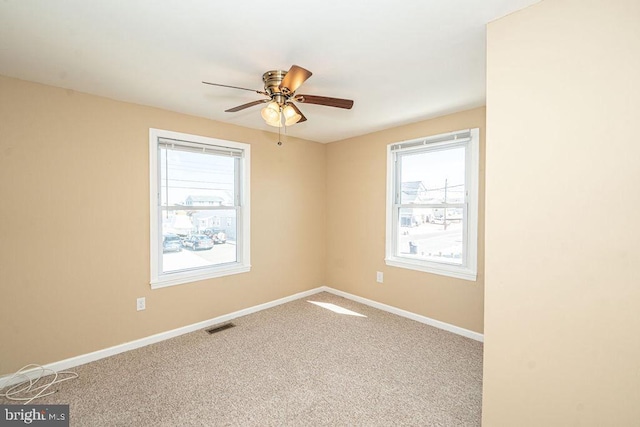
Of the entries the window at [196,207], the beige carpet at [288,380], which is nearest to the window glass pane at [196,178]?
the window at [196,207]

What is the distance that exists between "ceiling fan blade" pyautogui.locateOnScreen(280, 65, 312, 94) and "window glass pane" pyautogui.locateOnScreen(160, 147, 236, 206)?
1828 mm

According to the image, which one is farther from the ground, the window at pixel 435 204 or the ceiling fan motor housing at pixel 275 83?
the ceiling fan motor housing at pixel 275 83

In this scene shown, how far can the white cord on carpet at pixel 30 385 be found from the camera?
2.06m

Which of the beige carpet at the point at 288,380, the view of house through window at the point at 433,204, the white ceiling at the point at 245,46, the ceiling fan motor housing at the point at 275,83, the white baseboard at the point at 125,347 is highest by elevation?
the white ceiling at the point at 245,46

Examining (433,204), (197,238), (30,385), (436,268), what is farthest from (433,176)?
(30,385)

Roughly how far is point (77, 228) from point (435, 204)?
12.2ft

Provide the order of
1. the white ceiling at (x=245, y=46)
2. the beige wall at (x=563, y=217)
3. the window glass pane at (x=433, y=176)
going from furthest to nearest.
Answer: the window glass pane at (x=433, y=176) → the white ceiling at (x=245, y=46) → the beige wall at (x=563, y=217)

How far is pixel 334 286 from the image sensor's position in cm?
448

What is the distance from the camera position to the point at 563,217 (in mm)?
1333

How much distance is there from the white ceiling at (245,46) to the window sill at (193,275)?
183cm

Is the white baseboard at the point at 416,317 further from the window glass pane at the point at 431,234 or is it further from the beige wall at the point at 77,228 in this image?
the beige wall at the point at 77,228

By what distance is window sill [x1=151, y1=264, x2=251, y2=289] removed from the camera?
9.66 feet

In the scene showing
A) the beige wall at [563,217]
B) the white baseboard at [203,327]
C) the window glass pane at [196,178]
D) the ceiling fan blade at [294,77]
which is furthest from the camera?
the window glass pane at [196,178]

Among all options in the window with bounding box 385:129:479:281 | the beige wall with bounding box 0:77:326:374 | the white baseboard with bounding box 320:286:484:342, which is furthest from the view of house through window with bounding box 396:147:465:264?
the beige wall with bounding box 0:77:326:374
